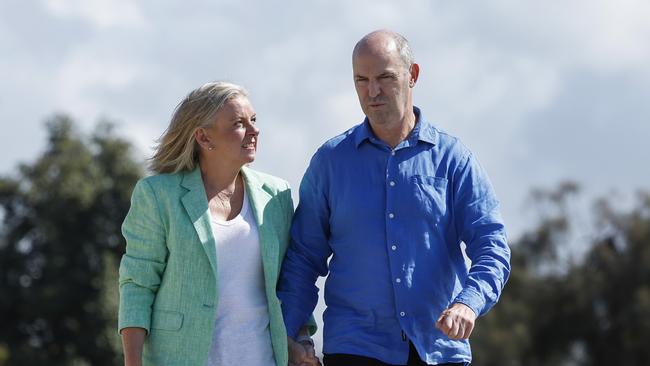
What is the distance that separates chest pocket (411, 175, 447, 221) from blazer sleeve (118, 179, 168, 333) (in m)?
1.14

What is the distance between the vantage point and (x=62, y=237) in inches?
1527

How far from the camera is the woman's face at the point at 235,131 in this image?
20.2 ft

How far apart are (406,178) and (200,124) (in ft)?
3.13

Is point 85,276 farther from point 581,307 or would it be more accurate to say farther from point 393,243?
point 393,243

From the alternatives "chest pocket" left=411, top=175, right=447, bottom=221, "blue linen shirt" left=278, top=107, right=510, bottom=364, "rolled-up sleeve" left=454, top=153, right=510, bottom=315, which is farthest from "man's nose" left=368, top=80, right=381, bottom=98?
"rolled-up sleeve" left=454, top=153, right=510, bottom=315

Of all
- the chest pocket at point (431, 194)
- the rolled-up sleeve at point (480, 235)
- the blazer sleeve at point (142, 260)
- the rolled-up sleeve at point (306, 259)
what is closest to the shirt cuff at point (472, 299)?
the rolled-up sleeve at point (480, 235)

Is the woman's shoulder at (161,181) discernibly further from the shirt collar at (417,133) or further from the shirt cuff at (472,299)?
the shirt cuff at (472,299)

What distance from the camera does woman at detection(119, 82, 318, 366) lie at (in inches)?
236

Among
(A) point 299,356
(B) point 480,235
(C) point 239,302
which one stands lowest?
(A) point 299,356

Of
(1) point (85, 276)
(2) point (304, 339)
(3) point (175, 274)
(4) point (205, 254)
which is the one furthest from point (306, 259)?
(1) point (85, 276)

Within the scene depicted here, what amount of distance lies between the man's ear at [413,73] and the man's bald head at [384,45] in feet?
0.10

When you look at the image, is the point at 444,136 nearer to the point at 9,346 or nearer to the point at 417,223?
the point at 417,223

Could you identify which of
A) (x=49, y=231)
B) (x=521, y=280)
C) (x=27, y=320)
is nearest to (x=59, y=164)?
(x=49, y=231)

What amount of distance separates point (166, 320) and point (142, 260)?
28 cm
